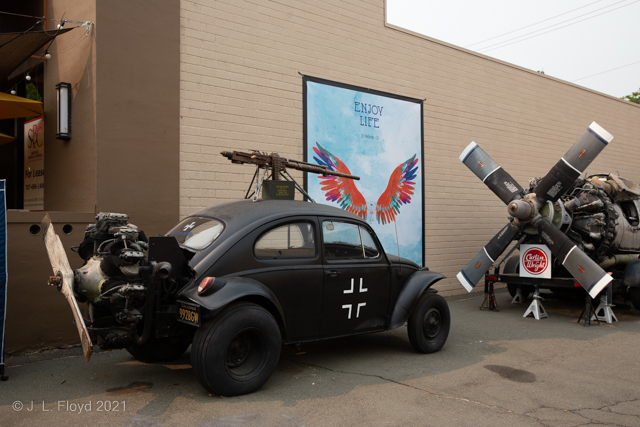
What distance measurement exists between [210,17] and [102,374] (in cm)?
572

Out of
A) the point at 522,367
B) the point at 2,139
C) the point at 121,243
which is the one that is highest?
the point at 2,139

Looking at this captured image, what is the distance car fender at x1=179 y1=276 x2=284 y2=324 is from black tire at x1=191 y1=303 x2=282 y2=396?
12 cm

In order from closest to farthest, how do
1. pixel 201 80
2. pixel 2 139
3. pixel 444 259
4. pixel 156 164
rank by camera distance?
pixel 156 164, pixel 201 80, pixel 2 139, pixel 444 259

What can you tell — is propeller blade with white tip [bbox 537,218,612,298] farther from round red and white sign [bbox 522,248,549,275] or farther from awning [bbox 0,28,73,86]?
awning [bbox 0,28,73,86]

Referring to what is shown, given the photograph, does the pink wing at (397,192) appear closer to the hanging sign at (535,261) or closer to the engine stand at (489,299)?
the engine stand at (489,299)

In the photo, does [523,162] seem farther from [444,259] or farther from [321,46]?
[321,46]

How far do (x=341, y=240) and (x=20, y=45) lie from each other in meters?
6.30

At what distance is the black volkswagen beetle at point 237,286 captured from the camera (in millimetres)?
4531

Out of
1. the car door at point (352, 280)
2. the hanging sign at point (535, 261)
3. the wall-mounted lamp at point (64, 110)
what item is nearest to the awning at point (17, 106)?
the wall-mounted lamp at point (64, 110)

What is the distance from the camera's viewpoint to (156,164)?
750cm

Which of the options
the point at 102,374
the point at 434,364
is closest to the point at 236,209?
the point at 102,374

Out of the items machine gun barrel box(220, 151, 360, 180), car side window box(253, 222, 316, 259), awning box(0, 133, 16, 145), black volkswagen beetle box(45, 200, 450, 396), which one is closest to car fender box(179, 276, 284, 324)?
black volkswagen beetle box(45, 200, 450, 396)

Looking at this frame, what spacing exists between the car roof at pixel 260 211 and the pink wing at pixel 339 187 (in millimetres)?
3582

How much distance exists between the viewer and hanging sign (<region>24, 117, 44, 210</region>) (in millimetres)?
8836
